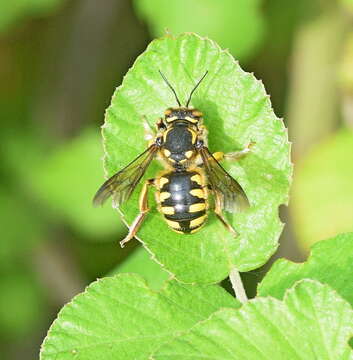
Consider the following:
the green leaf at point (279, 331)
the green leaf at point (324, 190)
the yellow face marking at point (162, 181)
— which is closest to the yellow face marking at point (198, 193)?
the yellow face marking at point (162, 181)

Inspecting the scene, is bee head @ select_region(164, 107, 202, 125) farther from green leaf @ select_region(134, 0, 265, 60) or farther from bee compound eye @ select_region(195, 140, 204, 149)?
green leaf @ select_region(134, 0, 265, 60)

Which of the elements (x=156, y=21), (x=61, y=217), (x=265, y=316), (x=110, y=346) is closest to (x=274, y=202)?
(x=265, y=316)

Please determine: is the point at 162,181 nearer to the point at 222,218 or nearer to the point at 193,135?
the point at 193,135

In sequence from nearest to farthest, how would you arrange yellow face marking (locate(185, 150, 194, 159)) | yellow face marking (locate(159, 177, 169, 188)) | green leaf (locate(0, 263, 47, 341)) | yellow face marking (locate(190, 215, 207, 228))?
yellow face marking (locate(190, 215, 207, 228))
yellow face marking (locate(159, 177, 169, 188))
yellow face marking (locate(185, 150, 194, 159))
green leaf (locate(0, 263, 47, 341))

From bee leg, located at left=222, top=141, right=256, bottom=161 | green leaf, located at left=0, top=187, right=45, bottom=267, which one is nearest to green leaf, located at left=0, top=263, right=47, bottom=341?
green leaf, located at left=0, top=187, right=45, bottom=267

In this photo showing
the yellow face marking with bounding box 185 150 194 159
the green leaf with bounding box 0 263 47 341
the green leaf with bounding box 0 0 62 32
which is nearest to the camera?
the yellow face marking with bounding box 185 150 194 159

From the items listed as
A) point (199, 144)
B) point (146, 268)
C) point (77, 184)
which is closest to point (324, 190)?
point (77, 184)
